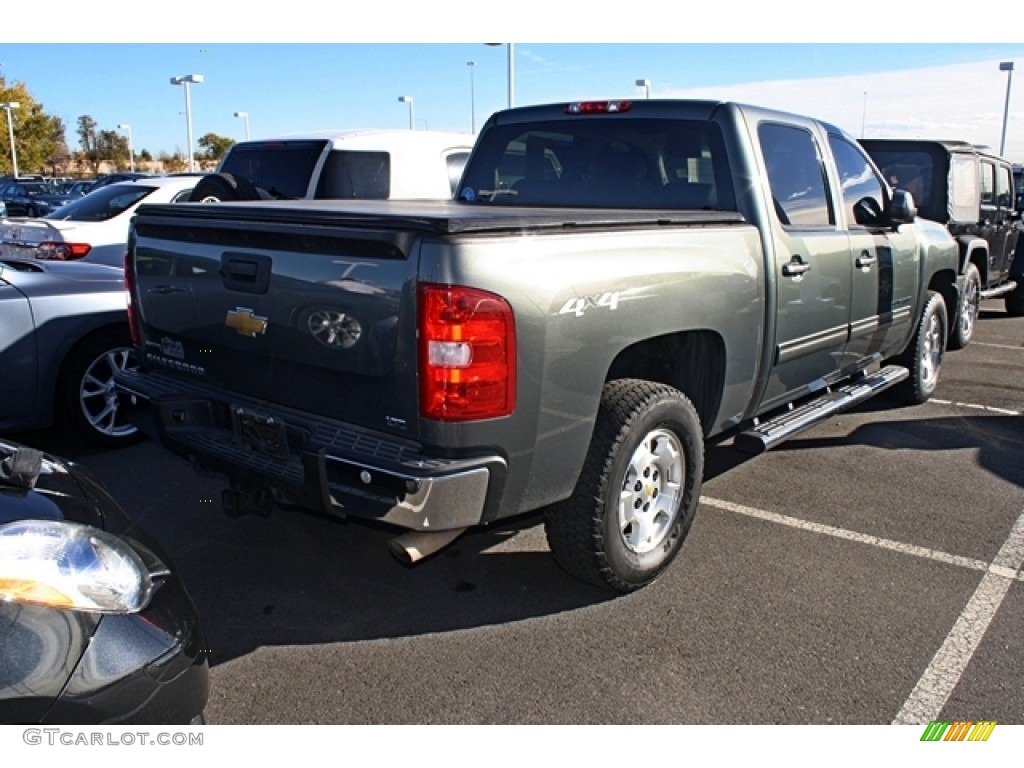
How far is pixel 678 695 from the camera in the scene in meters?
2.97

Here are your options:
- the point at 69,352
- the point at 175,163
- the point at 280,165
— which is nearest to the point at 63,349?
the point at 69,352

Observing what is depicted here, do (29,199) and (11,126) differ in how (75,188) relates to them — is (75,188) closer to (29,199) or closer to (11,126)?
(29,199)

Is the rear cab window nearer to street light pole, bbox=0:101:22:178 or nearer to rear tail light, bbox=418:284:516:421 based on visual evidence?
rear tail light, bbox=418:284:516:421

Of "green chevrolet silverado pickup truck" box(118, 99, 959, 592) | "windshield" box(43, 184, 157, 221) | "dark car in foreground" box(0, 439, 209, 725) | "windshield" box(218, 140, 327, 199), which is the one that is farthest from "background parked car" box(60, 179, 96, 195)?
"dark car in foreground" box(0, 439, 209, 725)

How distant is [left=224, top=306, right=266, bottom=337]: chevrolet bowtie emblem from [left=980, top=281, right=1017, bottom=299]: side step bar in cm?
896

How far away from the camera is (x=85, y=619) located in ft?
6.48

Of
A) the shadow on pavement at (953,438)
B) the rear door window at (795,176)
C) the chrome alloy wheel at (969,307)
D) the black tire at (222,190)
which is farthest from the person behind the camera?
the chrome alloy wheel at (969,307)

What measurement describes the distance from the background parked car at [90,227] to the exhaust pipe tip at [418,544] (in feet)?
19.7

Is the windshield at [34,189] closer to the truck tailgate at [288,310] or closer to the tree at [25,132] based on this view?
the truck tailgate at [288,310]

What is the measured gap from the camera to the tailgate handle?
10.3ft

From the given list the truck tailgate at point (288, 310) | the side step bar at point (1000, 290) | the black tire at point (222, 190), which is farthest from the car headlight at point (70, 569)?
the side step bar at point (1000, 290)

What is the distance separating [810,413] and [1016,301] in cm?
850

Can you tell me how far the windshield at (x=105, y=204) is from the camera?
8.79 m
